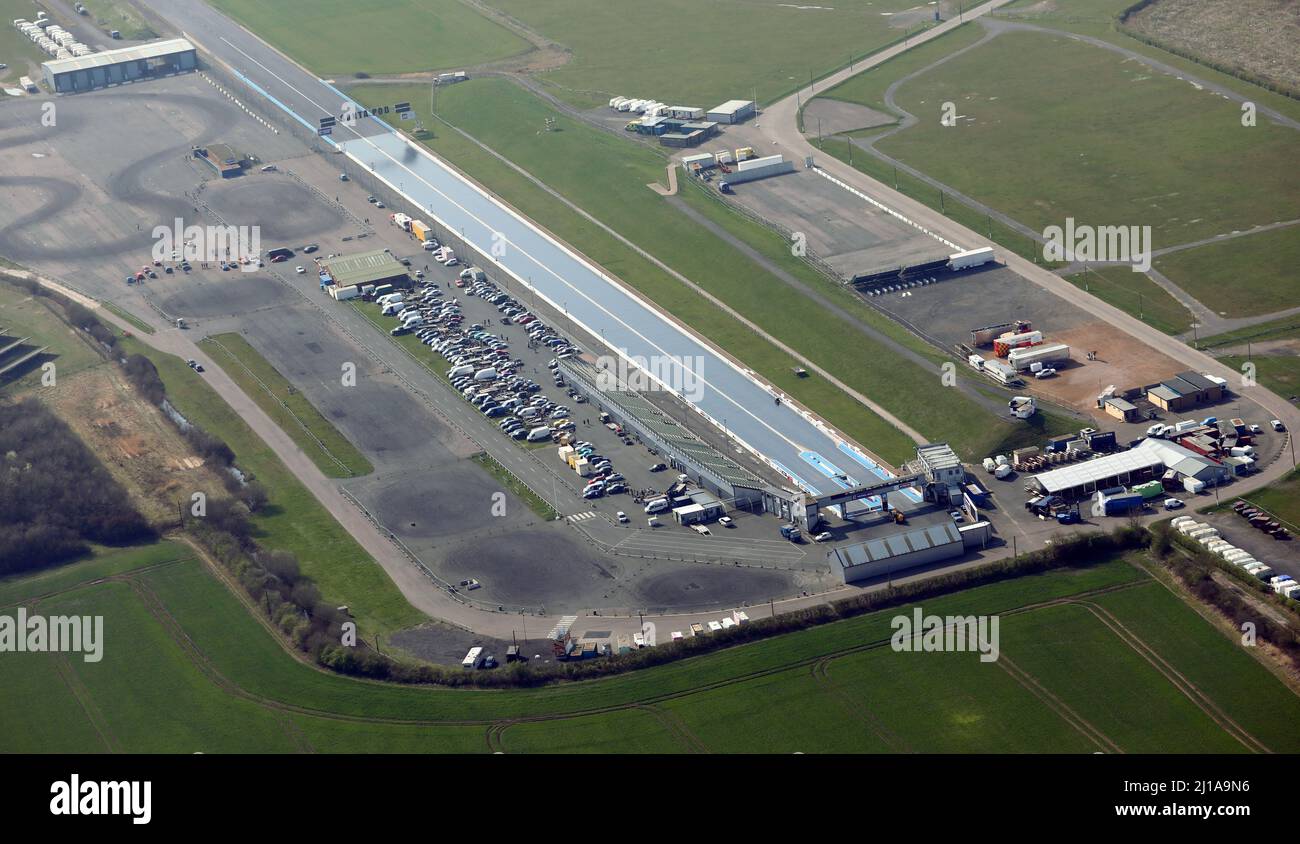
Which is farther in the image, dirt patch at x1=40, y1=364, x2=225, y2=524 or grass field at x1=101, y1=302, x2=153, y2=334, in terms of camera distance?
grass field at x1=101, y1=302, x2=153, y2=334

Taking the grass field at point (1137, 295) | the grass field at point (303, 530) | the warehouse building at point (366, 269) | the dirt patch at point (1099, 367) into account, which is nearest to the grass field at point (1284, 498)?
the dirt patch at point (1099, 367)

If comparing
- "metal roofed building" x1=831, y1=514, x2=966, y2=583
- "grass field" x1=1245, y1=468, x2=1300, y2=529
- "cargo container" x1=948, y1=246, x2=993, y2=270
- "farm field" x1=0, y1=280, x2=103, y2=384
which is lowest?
"farm field" x1=0, y1=280, x2=103, y2=384

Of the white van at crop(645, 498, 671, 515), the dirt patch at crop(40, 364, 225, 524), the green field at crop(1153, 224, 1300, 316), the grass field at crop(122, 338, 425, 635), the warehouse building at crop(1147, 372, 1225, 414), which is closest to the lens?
the grass field at crop(122, 338, 425, 635)

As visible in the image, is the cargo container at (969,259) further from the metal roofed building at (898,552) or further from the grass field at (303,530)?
the grass field at (303,530)

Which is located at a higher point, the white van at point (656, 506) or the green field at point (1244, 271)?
the green field at point (1244, 271)

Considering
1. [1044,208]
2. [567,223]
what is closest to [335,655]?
[567,223]

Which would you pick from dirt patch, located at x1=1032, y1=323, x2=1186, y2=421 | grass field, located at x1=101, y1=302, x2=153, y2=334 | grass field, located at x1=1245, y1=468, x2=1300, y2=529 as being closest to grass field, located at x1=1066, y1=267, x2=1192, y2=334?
dirt patch, located at x1=1032, y1=323, x2=1186, y2=421

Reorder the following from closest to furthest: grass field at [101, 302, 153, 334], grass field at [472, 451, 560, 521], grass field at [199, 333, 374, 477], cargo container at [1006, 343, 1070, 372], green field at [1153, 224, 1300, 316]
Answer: grass field at [472, 451, 560, 521], grass field at [199, 333, 374, 477], cargo container at [1006, 343, 1070, 372], green field at [1153, 224, 1300, 316], grass field at [101, 302, 153, 334]

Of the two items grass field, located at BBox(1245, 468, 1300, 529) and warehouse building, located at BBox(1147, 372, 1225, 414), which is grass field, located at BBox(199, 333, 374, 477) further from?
grass field, located at BBox(1245, 468, 1300, 529)
